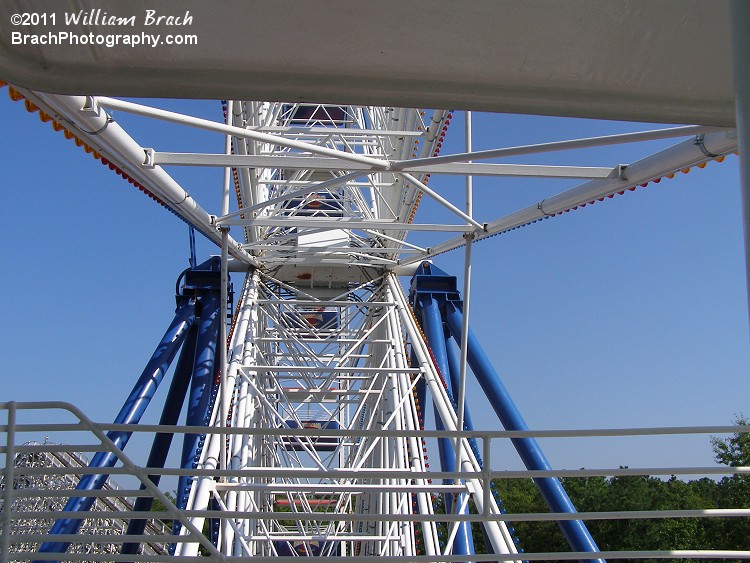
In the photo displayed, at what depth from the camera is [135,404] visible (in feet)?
28.8

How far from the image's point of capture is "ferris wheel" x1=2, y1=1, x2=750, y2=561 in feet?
12.9

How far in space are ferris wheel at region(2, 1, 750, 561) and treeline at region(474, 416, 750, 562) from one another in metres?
16.7

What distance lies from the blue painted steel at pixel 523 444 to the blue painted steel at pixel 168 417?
4039 millimetres

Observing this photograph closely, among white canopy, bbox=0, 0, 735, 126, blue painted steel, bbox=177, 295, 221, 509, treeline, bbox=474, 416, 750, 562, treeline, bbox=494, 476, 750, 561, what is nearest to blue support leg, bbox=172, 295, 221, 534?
A: blue painted steel, bbox=177, 295, 221, 509

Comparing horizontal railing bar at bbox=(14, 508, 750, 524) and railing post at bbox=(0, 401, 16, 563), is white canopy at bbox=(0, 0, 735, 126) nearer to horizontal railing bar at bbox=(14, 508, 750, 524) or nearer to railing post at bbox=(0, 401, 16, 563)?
railing post at bbox=(0, 401, 16, 563)

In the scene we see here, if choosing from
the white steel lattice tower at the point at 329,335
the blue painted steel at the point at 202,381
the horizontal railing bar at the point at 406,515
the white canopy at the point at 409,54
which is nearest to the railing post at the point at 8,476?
the horizontal railing bar at the point at 406,515

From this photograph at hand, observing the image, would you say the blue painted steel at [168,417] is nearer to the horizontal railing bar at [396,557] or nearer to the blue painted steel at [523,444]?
the blue painted steel at [523,444]

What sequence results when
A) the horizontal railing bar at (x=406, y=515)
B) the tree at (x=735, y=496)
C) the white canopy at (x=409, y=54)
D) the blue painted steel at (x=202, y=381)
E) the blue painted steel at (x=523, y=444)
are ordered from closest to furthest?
the white canopy at (x=409, y=54)
the horizontal railing bar at (x=406, y=515)
the blue painted steel at (x=523, y=444)
the blue painted steel at (x=202, y=381)
the tree at (x=735, y=496)

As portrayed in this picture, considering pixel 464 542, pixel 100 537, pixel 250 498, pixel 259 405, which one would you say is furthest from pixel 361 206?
pixel 100 537

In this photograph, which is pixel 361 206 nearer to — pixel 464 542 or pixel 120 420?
pixel 120 420

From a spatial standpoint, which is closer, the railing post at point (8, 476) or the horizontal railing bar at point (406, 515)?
the railing post at point (8, 476)

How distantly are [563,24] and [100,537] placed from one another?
3343 millimetres

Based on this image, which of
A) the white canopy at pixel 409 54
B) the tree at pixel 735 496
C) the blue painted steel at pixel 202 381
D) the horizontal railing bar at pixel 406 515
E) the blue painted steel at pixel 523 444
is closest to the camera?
the white canopy at pixel 409 54

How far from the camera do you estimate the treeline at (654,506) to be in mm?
26719
